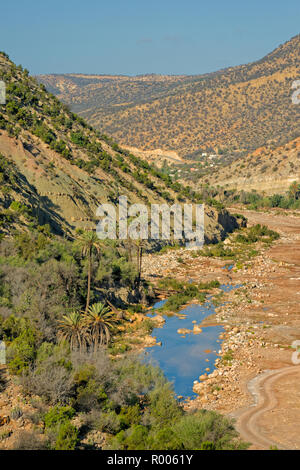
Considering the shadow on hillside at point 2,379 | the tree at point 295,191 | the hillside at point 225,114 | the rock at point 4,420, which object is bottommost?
the rock at point 4,420

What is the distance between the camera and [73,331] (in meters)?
23.0

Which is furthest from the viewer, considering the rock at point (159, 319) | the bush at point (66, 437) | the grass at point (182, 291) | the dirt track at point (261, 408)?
the grass at point (182, 291)

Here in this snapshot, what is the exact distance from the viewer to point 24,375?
16406 millimetres

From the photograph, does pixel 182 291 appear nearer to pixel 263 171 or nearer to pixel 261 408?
pixel 261 408

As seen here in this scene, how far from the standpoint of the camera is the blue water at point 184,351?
81.1 ft

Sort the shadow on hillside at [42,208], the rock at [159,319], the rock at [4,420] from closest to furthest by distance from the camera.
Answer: the rock at [4,420] → the rock at [159,319] → the shadow on hillside at [42,208]

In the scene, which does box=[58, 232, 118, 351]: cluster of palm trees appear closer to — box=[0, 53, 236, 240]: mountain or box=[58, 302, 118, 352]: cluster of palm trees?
box=[58, 302, 118, 352]: cluster of palm trees

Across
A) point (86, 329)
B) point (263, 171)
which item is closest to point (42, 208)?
point (86, 329)

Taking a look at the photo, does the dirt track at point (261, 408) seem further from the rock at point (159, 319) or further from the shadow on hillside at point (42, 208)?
the shadow on hillside at point (42, 208)

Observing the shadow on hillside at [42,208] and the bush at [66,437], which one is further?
the shadow on hillside at [42,208]

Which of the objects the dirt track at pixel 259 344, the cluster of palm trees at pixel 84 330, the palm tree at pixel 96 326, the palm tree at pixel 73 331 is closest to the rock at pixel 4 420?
the cluster of palm trees at pixel 84 330

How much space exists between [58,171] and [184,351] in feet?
90.4

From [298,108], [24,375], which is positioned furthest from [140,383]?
[298,108]
